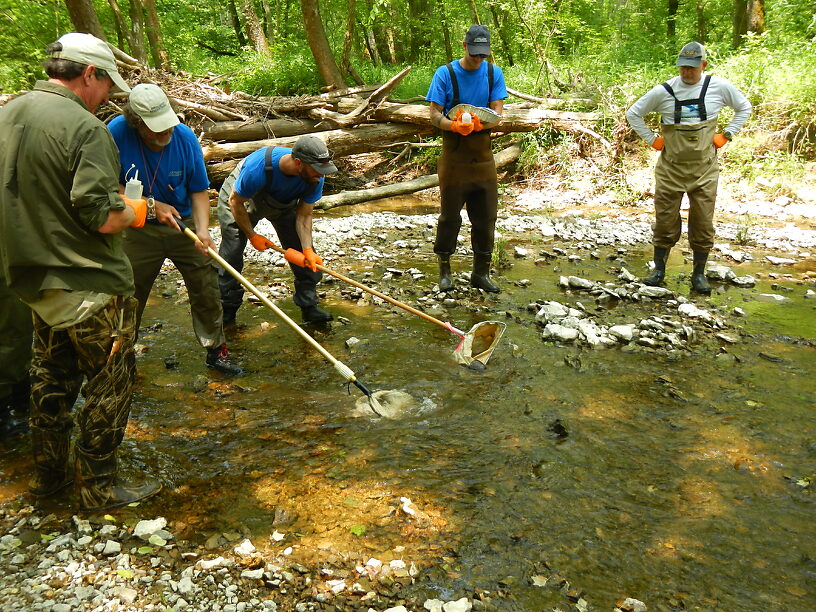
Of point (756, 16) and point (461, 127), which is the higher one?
point (756, 16)

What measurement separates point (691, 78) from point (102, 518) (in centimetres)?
630

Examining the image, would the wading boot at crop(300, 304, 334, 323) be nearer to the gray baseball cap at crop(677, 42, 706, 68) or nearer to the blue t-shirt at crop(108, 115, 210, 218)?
the blue t-shirt at crop(108, 115, 210, 218)

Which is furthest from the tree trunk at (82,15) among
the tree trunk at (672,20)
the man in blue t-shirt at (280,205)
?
the tree trunk at (672,20)

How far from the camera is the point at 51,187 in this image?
2.48 m

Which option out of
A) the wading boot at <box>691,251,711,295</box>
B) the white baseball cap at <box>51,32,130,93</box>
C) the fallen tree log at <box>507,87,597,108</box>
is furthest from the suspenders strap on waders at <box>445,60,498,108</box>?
the fallen tree log at <box>507,87,597,108</box>

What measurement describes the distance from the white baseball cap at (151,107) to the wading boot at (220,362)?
1804mm

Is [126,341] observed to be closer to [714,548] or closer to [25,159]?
[25,159]

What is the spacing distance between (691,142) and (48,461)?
246 inches

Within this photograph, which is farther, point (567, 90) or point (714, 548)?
point (567, 90)

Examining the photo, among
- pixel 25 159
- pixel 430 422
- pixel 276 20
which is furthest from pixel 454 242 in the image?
pixel 276 20

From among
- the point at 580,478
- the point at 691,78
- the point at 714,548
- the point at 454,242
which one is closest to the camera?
the point at 714,548

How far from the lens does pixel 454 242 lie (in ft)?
20.6

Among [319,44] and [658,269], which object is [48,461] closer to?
[658,269]

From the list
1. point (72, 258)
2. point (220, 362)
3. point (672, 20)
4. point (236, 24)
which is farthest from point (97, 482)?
point (236, 24)
